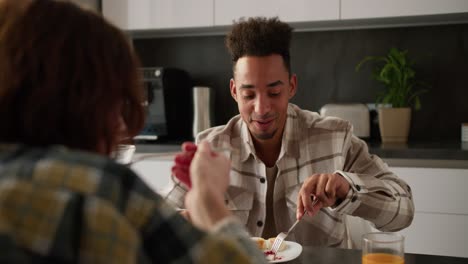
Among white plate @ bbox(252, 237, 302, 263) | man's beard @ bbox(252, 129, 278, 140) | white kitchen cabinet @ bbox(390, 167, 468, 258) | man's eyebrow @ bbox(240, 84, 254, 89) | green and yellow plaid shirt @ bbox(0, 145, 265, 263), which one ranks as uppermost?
man's eyebrow @ bbox(240, 84, 254, 89)

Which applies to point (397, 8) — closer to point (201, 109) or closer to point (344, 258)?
point (201, 109)

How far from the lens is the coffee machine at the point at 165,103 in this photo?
272cm

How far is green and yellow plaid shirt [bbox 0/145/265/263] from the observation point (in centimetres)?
40

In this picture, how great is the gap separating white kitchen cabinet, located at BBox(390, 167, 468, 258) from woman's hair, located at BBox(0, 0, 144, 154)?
6.21 feet

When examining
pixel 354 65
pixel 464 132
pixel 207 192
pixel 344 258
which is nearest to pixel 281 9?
pixel 354 65

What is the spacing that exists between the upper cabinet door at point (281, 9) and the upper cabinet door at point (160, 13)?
9 cm

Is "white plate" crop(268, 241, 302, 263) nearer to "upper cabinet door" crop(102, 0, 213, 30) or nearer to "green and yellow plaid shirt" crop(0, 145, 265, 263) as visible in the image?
"green and yellow plaid shirt" crop(0, 145, 265, 263)

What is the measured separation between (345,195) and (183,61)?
2.15m

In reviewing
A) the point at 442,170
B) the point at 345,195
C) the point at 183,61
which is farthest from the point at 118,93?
the point at 183,61

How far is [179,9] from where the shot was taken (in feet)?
9.13

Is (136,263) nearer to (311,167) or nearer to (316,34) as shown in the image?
(311,167)

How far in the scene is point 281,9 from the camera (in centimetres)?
258

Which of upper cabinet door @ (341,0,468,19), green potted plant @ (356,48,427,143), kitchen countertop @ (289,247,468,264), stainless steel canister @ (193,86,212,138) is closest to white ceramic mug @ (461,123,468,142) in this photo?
green potted plant @ (356,48,427,143)

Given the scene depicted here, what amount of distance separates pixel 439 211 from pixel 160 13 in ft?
6.24
